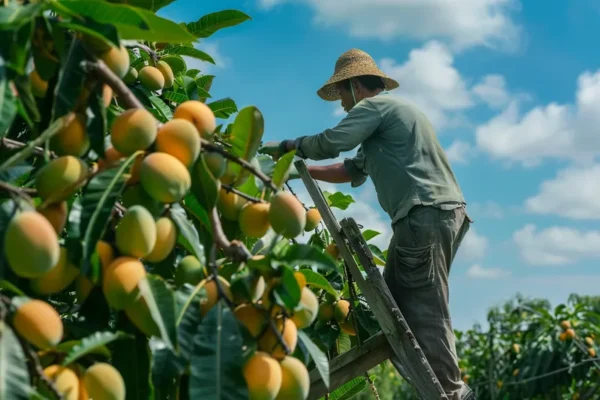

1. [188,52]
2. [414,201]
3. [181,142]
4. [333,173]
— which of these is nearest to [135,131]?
[181,142]

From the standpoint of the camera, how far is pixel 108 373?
973mm

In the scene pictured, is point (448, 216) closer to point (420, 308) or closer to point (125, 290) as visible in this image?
point (420, 308)

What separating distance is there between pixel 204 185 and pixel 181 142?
3.8 inches

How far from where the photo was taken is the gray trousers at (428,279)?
2.79 m

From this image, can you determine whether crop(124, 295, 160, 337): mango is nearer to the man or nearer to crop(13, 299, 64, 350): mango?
crop(13, 299, 64, 350): mango

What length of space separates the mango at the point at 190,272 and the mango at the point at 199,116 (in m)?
0.20

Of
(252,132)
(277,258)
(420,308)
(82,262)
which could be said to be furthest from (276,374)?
(420,308)

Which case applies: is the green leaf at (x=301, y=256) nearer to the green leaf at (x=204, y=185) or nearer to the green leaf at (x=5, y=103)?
the green leaf at (x=204, y=185)

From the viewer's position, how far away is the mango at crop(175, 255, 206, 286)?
3.72 feet

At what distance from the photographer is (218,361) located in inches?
39.6

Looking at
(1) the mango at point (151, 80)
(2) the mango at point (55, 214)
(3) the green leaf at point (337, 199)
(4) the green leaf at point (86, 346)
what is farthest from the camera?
(3) the green leaf at point (337, 199)

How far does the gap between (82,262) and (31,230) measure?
106 millimetres

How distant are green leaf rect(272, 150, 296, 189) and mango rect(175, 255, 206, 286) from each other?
0.22m

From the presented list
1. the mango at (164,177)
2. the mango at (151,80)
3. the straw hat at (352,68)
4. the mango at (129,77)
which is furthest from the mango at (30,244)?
the straw hat at (352,68)
